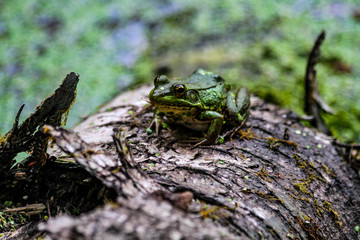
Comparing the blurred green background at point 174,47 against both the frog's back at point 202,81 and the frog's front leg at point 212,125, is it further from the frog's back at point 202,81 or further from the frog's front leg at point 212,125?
the frog's front leg at point 212,125

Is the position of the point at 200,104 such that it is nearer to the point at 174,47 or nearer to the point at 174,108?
the point at 174,108

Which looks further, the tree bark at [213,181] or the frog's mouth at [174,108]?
the frog's mouth at [174,108]

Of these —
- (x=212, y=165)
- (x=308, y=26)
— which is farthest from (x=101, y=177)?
(x=308, y=26)


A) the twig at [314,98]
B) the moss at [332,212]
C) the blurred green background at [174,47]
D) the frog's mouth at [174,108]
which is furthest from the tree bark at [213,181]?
the blurred green background at [174,47]

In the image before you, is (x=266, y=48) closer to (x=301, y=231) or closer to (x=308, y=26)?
(x=308, y=26)

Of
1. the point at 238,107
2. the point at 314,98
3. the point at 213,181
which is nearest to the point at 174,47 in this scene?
the point at 314,98

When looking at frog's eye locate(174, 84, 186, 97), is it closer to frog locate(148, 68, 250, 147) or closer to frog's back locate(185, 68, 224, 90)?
frog locate(148, 68, 250, 147)
